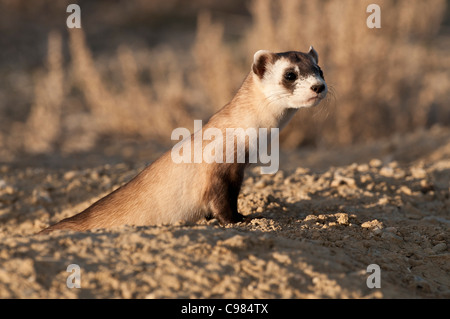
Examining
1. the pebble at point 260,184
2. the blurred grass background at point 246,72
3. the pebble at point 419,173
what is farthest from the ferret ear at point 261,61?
the pebble at point 419,173

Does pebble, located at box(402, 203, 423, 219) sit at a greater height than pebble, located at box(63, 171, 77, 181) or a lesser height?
lesser

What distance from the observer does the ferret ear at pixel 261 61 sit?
316 centimetres

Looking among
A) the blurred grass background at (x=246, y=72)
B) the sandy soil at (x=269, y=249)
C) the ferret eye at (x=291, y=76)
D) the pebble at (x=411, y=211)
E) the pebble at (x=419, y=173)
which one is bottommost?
the sandy soil at (x=269, y=249)

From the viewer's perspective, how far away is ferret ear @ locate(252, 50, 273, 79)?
3158mm

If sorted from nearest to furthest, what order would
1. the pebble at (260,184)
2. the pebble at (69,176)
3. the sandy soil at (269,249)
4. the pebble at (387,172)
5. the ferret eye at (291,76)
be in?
1. the sandy soil at (269,249)
2. the ferret eye at (291,76)
3. the pebble at (260,184)
4. the pebble at (387,172)
5. the pebble at (69,176)

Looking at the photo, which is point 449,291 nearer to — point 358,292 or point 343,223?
point 358,292

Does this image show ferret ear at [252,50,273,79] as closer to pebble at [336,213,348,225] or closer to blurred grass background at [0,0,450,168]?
pebble at [336,213,348,225]

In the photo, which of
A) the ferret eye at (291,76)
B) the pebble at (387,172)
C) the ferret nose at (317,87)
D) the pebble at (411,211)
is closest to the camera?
the ferret nose at (317,87)

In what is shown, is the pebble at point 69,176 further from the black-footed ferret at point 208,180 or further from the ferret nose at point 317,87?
the ferret nose at point 317,87

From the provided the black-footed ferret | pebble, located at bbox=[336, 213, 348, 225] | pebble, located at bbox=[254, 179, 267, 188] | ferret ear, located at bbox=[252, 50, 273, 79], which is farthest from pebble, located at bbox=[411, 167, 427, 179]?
ferret ear, located at bbox=[252, 50, 273, 79]

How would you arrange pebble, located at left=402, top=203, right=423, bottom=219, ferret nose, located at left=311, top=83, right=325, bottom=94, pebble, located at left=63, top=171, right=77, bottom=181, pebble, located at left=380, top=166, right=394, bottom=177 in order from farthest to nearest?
pebble, located at left=63, top=171, right=77, bottom=181
pebble, located at left=380, top=166, right=394, bottom=177
pebble, located at left=402, top=203, right=423, bottom=219
ferret nose, located at left=311, top=83, right=325, bottom=94

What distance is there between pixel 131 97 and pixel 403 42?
10.6ft

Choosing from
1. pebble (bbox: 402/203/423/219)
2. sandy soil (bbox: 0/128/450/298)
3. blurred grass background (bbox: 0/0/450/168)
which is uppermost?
blurred grass background (bbox: 0/0/450/168)

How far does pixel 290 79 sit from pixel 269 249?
1068 millimetres
